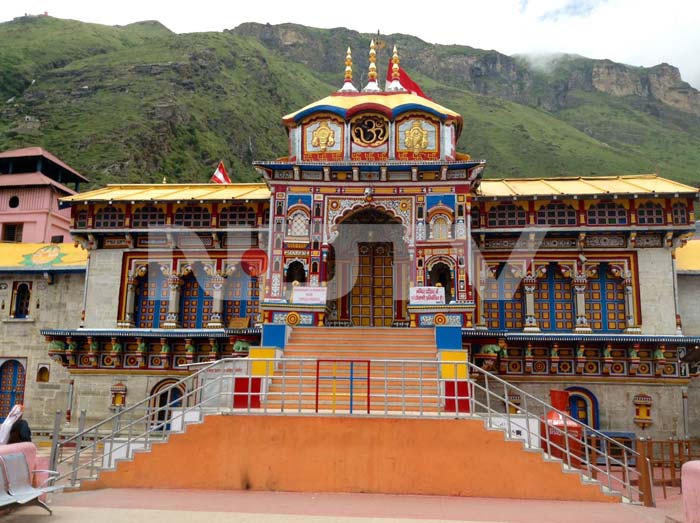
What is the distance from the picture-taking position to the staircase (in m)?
14.2

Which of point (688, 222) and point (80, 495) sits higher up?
point (688, 222)

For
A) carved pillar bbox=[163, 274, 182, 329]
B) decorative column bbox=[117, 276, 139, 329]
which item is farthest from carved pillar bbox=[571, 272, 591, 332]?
decorative column bbox=[117, 276, 139, 329]

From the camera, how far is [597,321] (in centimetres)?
2108

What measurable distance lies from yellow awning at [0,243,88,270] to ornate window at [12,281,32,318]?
0.75 m

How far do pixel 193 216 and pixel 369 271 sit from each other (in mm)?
6466

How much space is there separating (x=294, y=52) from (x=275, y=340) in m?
128

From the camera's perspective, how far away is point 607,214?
20844 millimetres

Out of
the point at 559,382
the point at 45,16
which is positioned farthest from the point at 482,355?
the point at 45,16

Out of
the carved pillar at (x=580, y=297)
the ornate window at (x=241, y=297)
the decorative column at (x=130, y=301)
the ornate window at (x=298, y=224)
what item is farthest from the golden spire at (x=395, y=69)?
the decorative column at (x=130, y=301)

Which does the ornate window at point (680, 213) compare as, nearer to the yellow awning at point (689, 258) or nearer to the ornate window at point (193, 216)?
the yellow awning at point (689, 258)

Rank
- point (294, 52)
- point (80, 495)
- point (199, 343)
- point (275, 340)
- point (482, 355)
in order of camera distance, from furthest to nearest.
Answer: point (294, 52), point (199, 343), point (482, 355), point (275, 340), point (80, 495)

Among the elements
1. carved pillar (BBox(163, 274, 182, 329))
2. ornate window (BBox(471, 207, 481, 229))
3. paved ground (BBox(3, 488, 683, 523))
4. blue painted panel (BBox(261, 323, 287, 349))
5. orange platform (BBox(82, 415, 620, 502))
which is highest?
ornate window (BBox(471, 207, 481, 229))

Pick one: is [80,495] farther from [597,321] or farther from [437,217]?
[597,321]

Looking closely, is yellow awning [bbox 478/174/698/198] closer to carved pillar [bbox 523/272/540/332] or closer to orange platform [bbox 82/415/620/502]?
carved pillar [bbox 523/272/540/332]
